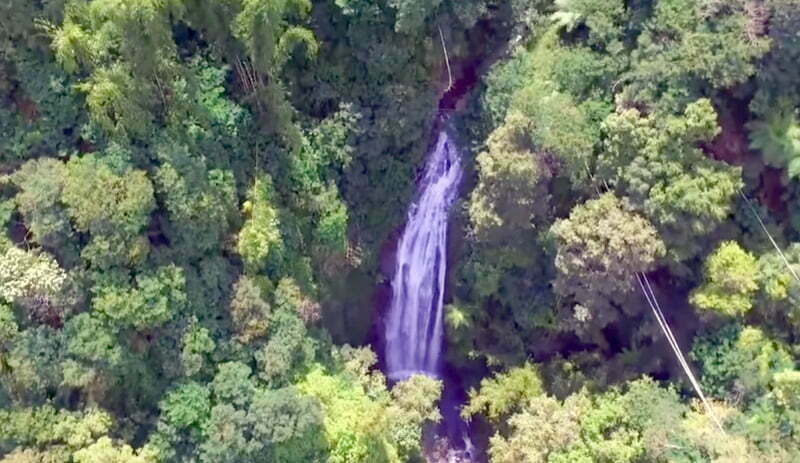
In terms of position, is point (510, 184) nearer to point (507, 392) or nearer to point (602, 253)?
point (602, 253)

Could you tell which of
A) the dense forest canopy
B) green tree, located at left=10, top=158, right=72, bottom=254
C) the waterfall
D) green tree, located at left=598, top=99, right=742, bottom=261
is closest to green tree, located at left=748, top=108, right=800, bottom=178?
the dense forest canopy

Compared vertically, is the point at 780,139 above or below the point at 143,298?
above

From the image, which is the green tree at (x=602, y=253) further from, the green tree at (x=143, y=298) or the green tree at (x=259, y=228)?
the green tree at (x=143, y=298)

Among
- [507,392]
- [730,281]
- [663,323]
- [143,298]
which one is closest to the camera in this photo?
[143,298]

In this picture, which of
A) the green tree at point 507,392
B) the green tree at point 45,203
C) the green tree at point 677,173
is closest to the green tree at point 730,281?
the green tree at point 677,173

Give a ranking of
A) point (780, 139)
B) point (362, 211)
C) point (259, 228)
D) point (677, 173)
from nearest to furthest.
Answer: point (780, 139) → point (677, 173) → point (259, 228) → point (362, 211)

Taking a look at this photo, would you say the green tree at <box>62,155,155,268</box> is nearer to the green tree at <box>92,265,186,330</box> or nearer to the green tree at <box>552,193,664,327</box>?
the green tree at <box>92,265,186,330</box>

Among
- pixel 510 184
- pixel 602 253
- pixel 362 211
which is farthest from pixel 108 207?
pixel 602 253

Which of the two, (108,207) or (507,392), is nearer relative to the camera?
(108,207)
